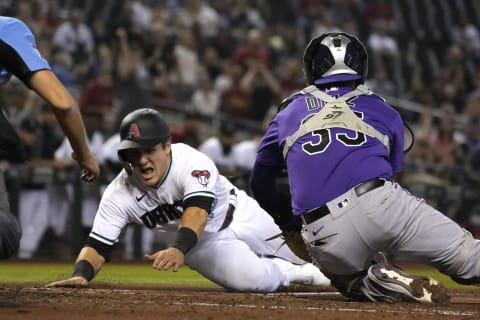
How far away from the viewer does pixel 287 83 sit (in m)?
15.9

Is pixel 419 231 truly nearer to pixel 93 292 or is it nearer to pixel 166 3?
pixel 93 292

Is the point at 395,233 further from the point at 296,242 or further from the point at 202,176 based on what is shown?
the point at 202,176

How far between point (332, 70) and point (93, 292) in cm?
204

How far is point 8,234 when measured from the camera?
14.8 feet

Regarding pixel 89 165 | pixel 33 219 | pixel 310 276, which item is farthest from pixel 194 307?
pixel 33 219

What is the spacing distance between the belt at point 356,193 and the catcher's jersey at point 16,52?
1825mm

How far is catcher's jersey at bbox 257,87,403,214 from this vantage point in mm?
5500

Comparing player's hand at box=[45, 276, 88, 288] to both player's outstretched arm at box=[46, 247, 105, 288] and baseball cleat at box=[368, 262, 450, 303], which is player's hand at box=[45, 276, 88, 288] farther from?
baseball cleat at box=[368, 262, 450, 303]

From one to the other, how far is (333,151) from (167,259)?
1.13 metres

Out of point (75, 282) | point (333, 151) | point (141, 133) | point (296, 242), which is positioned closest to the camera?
point (333, 151)

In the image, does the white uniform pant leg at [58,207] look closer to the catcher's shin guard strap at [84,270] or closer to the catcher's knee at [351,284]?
the catcher's shin guard strap at [84,270]

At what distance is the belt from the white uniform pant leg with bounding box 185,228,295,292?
119 centimetres

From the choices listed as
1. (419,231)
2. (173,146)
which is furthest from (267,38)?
(419,231)

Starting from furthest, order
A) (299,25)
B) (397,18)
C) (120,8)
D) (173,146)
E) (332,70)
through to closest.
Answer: (397,18)
(299,25)
(120,8)
(173,146)
(332,70)
